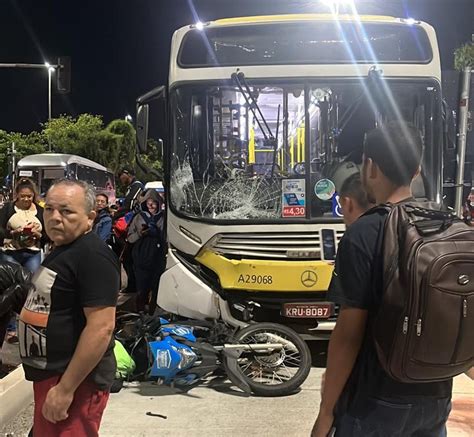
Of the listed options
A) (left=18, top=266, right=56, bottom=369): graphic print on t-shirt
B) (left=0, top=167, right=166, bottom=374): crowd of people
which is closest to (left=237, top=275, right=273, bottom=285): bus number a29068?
(left=0, top=167, right=166, bottom=374): crowd of people

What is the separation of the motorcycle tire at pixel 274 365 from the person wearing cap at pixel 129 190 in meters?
4.10

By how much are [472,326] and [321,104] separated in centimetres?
412

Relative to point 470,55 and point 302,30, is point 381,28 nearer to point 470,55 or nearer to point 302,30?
point 302,30

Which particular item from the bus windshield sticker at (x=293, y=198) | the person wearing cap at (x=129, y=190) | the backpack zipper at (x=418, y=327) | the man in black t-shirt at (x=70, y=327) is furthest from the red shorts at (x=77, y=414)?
the person wearing cap at (x=129, y=190)

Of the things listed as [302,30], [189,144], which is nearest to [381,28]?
[302,30]

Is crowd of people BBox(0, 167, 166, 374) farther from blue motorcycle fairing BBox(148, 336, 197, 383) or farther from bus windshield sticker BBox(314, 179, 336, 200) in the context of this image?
bus windshield sticker BBox(314, 179, 336, 200)

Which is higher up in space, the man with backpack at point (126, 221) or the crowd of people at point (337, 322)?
the crowd of people at point (337, 322)

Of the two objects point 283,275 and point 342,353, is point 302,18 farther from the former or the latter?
point 342,353

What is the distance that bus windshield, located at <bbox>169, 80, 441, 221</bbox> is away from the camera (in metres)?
5.67

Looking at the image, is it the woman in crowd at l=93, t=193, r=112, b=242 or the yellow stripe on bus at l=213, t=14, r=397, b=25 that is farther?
the woman in crowd at l=93, t=193, r=112, b=242

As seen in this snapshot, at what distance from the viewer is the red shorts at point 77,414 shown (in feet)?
7.95

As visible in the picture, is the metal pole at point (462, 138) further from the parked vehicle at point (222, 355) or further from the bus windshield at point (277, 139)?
the parked vehicle at point (222, 355)

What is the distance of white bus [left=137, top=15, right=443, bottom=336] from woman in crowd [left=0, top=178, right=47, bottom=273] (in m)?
1.54

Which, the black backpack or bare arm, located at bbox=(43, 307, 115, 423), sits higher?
the black backpack
